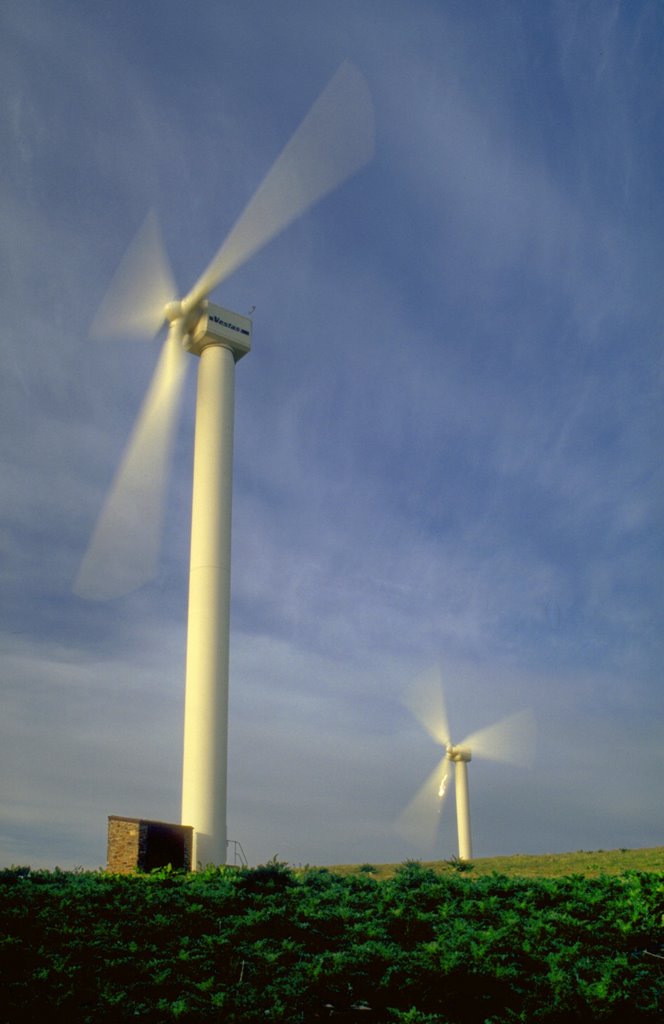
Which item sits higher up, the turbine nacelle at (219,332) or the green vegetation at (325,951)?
the turbine nacelle at (219,332)

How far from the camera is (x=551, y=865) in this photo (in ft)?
115

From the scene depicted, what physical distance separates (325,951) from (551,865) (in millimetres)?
19183

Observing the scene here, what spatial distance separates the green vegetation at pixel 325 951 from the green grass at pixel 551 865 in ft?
23.5

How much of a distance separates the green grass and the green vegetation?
716 centimetres

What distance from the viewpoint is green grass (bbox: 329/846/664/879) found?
30719 mm

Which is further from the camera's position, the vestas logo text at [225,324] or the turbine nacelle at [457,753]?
the turbine nacelle at [457,753]

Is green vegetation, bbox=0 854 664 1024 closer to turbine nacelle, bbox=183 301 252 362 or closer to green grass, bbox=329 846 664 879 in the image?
green grass, bbox=329 846 664 879

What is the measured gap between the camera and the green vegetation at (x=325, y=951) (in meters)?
16.0

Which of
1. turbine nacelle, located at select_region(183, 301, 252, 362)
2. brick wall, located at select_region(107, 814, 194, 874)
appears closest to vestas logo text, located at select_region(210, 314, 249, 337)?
turbine nacelle, located at select_region(183, 301, 252, 362)

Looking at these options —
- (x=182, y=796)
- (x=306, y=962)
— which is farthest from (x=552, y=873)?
(x=306, y=962)

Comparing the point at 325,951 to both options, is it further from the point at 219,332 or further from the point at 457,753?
the point at 457,753

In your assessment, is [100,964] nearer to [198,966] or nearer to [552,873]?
[198,966]

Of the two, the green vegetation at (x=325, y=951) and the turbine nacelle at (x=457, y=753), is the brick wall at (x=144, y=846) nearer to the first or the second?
the green vegetation at (x=325, y=951)

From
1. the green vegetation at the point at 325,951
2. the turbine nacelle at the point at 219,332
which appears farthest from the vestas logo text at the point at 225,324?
the green vegetation at the point at 325,951
